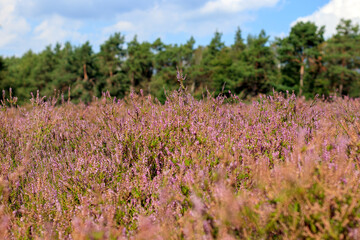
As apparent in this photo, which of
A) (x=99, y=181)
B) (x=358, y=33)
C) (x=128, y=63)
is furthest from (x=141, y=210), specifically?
(x=358, y=33)

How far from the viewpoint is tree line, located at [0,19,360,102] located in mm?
40000

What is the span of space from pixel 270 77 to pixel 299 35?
7046 millimetres

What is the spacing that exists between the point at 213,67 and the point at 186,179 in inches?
1706

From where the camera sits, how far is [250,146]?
10.7 ft

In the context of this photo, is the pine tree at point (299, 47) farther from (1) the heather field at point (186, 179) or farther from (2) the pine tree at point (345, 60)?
(1) the heather field at point (186, 179)

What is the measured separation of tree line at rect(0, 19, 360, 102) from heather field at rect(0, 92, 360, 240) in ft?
95.9

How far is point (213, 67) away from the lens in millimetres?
44750

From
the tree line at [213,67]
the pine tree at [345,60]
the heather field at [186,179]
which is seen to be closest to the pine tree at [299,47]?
the tree line at [213,67]

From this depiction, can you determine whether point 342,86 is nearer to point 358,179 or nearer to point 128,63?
point 128,63

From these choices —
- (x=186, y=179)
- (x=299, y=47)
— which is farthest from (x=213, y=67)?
(x=186, y=179)

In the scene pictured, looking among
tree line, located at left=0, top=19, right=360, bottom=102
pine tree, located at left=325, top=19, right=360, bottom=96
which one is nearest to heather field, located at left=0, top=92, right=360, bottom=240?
tree line, located at left=0, top=19, right=360, bottom=102

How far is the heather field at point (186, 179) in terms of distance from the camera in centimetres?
183

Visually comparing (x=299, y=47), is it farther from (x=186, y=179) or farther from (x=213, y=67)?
(x=186, y=179)

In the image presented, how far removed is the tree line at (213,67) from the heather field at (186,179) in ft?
95.9
